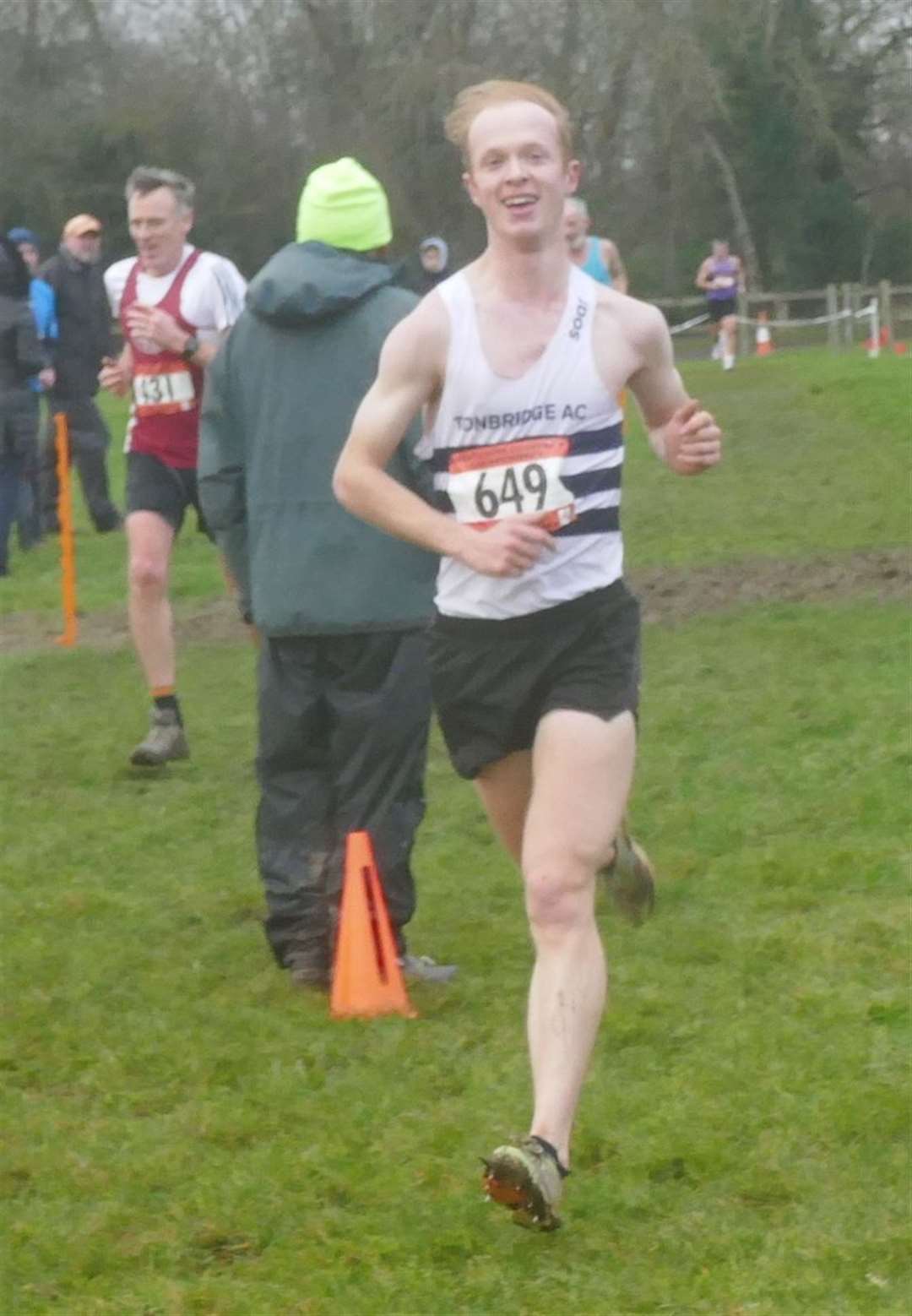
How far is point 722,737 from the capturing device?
9375 millimetres

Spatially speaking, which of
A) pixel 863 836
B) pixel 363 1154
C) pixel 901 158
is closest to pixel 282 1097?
pixel 363 1154

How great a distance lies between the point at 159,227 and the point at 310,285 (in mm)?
2484

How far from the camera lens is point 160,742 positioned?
30.3 feet

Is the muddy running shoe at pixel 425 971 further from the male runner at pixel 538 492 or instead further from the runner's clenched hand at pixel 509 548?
the runner's clenched hand at pixel 509 548

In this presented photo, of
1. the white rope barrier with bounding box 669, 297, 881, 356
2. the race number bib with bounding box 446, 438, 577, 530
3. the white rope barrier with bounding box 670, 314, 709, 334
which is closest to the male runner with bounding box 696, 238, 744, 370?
the white rope barrier with bounding box 669, 297, 881, 356

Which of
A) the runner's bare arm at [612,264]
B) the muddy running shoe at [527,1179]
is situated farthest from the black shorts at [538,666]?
the runner's bare arm at [612,264]

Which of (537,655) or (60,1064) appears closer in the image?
(537,655)

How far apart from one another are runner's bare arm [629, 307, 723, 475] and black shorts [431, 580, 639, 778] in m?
0.30

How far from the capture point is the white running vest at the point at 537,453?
4.60 metres

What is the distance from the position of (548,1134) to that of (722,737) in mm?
5109

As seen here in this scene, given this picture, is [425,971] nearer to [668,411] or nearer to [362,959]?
[362,959]

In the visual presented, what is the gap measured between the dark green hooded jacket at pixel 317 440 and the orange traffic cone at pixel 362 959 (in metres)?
0.60

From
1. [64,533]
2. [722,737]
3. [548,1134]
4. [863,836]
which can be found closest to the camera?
[548,1134]

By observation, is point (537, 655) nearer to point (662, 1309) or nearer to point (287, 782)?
point (662, 1309)
